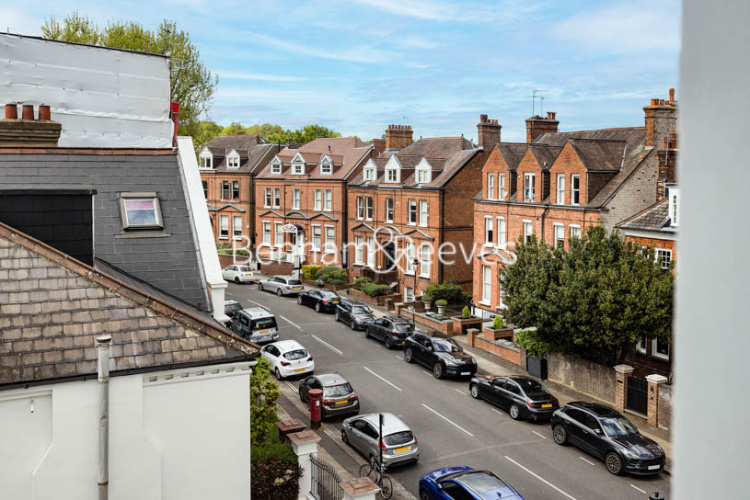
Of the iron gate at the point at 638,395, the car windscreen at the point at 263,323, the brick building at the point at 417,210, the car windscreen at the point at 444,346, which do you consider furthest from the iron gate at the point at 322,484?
the brick building at the point at 417,210

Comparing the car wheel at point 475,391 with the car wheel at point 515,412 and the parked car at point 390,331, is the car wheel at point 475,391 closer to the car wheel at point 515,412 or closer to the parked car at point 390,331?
the car wheel at point 515,412

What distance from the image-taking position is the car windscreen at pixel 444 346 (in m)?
29.8

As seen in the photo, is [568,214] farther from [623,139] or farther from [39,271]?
[39,271]

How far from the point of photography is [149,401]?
400 inches

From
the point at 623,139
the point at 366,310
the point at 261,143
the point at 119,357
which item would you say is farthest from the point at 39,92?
the point at 261,143

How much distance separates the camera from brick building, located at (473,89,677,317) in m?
32.5

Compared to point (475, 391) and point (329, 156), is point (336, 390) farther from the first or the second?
point (329, 156)

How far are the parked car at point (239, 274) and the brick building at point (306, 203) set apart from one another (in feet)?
15.1

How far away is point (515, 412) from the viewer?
2447 cm

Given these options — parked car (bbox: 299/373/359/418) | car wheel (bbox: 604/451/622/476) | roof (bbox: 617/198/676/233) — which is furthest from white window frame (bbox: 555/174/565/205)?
car wheel (bbox: 604/451/622/476)

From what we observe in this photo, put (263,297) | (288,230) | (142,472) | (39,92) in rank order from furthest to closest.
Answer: (288,230) → (263,297) → (39,92) → (142,472)

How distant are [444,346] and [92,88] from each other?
58.9ft

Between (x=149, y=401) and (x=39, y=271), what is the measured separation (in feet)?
8.93

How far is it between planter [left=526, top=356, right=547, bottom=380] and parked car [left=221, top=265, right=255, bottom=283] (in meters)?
27.6
